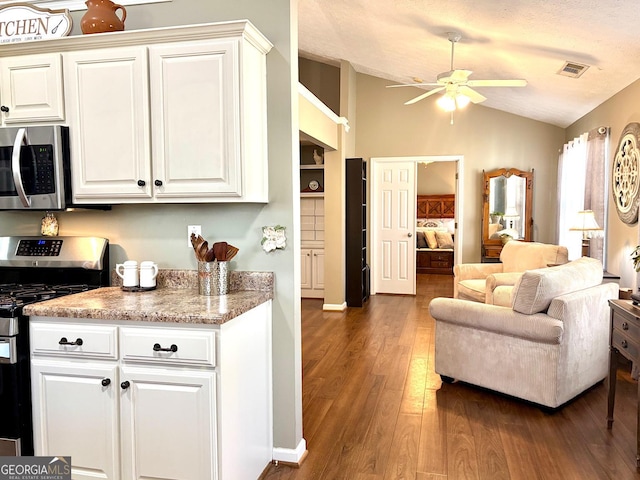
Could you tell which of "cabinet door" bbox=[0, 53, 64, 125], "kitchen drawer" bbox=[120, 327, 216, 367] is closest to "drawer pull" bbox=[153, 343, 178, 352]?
"kitchen drawer" bbox=[120, 327, 216, 367]

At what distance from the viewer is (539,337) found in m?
3.01

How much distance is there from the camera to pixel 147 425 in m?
1.98

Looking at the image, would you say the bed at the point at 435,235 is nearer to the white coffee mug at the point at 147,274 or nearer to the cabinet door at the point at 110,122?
the white coffee mug at the point at 147,274

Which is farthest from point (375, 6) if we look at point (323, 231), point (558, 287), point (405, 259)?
point (405, 259)

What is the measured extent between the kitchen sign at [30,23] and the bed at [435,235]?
781 cm

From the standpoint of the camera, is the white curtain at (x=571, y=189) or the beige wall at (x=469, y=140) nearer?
the white curtain at (x=571, y=189)

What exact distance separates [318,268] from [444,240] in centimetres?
366

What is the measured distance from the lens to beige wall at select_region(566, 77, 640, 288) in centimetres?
419

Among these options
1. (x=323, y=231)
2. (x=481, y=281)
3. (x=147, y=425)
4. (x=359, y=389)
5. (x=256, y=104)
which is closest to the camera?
(x=147, y=425)

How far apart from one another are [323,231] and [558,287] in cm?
413

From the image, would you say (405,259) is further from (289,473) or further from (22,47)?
(22,47)

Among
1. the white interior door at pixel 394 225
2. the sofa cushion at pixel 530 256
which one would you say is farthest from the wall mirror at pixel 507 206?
the sofa cushion at pixel 530 256

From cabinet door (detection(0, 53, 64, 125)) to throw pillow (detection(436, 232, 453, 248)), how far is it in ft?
26.9

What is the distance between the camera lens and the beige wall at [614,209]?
165 inches
